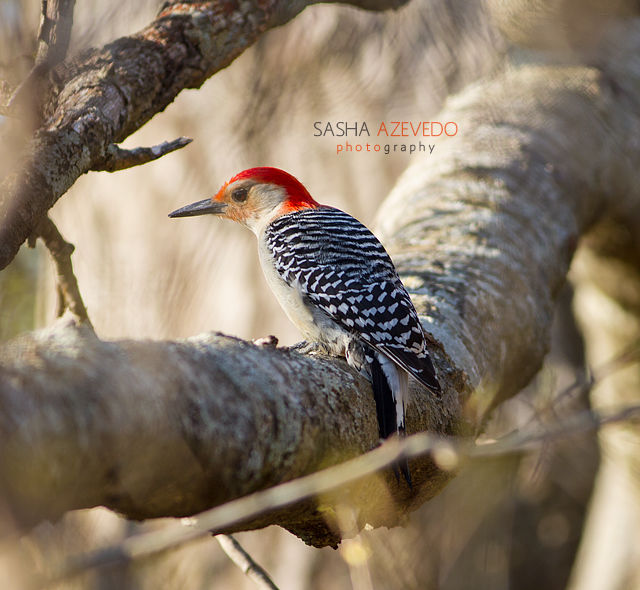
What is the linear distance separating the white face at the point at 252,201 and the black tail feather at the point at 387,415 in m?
1.89

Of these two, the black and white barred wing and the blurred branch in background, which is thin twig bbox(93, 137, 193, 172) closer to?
the black and white barred wing

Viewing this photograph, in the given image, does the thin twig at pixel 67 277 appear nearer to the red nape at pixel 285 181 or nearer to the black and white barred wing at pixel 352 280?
the black and white barred wing at pixel 352 280

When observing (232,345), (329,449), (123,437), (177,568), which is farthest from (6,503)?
(177,568)

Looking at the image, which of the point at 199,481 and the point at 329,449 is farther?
the point at 329,449

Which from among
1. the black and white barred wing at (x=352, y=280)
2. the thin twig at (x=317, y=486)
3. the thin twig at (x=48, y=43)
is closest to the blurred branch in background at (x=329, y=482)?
the thin twig at (x=317, y=486)

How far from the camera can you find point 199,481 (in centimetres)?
168

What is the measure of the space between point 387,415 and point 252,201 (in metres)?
2.27

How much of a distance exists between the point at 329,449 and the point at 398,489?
0.61 meters

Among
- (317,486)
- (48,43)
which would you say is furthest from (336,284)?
(317,486)

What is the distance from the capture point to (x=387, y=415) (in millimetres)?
2488

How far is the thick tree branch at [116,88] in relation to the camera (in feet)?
7.81

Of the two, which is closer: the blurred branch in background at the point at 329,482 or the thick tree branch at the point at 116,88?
the blurred branch in background at the point at 329,482

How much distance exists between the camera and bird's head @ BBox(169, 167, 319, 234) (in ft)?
14.1

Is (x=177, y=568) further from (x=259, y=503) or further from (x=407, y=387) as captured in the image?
(x=259, y=503)
